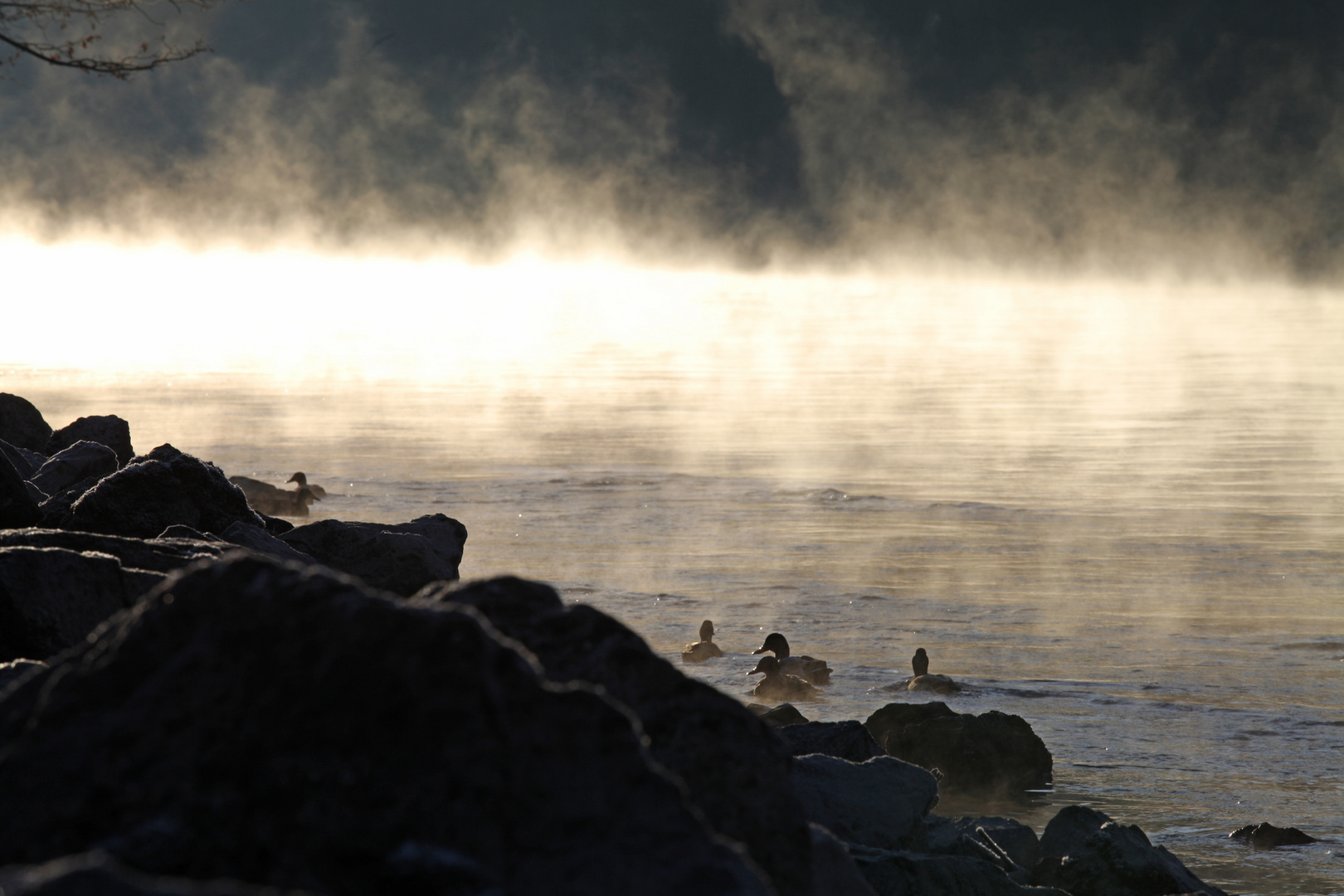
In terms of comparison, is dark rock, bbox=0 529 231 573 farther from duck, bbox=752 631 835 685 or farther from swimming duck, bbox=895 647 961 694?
swimming duck, bbox=895 647 961 694

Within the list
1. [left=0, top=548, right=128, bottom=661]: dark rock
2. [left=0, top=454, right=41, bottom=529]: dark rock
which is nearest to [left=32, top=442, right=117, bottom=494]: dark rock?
[left=0, top=454, right=41, bottom=529]: dark rock

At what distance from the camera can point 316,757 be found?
9.04ft

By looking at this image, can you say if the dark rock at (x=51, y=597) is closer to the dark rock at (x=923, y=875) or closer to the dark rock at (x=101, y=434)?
the dark rock at (x=923, y=875)

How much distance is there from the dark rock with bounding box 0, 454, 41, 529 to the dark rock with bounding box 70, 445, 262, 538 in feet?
1.17

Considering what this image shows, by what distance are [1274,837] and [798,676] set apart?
4.21 meters

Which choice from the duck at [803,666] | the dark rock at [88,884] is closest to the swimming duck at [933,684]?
the duck at [803,666]

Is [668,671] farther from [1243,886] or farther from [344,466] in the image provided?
[344,466]

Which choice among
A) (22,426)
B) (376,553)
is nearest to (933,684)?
(376,553)

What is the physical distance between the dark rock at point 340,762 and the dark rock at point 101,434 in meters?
12.3

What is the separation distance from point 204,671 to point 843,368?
53854 mm

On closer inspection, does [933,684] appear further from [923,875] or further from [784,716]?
[923,875]

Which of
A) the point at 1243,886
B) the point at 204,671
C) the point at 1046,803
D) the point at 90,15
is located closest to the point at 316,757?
the point at 204,671

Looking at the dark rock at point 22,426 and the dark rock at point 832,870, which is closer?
the dark rock at point 832,870

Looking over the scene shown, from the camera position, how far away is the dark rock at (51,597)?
5.06m
